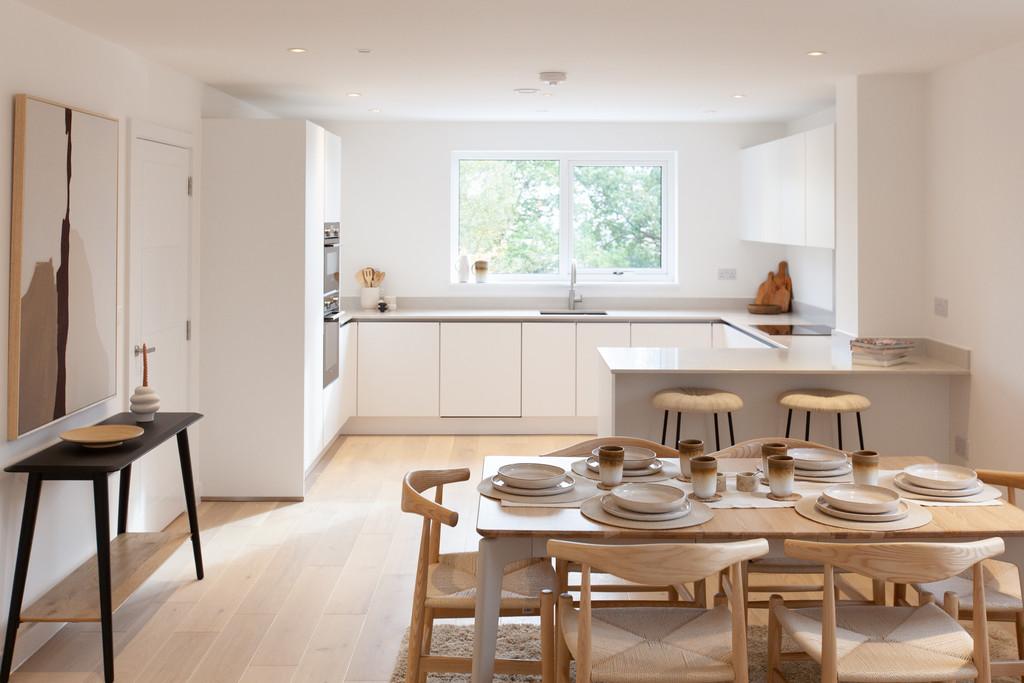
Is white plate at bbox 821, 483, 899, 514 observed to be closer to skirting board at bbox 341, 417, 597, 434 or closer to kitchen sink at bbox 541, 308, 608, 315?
skirting board at bbox 341, 417, 597, 434

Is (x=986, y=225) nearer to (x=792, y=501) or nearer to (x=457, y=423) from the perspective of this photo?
(x=792, y=501)

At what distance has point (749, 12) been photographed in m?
3.80

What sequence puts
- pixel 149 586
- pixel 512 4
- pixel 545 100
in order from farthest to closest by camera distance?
pixel 545 100 → pixel 149 586 → pixel 512 4

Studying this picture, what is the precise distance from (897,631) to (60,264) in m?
3.12

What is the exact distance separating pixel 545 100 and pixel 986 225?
278 cm

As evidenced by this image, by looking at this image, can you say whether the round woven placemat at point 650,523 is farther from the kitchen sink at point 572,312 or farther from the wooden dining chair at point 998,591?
the kitchen sink at point 572,312

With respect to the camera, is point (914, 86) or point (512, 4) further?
point (914, 86)

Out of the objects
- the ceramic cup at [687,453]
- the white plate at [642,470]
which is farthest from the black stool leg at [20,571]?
the ceramic cup at [687,453]

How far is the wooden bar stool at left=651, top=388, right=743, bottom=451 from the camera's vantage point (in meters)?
4.77

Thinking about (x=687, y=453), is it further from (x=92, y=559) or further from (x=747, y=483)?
(x=92, y=559)

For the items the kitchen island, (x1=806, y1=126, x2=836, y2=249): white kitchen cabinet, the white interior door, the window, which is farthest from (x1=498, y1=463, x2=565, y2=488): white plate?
the window

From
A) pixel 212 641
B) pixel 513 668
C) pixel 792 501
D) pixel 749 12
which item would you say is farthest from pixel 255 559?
pixel 749 12

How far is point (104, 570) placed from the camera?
3344mm

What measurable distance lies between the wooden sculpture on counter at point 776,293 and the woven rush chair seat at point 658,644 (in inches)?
195
